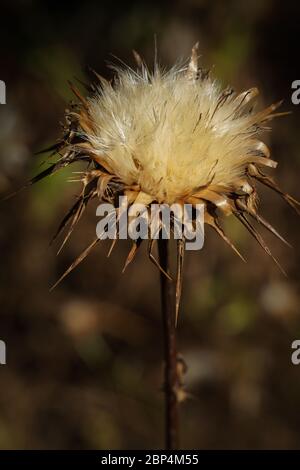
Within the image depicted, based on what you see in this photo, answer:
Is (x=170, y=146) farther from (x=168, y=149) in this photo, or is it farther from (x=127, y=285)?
(x=127, y=285)

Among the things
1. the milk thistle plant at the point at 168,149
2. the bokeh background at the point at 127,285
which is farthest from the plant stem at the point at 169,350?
the bokeh background at the point at 127,285

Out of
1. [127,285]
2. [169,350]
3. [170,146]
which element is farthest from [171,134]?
[127,285]

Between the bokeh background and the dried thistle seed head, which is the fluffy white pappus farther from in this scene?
the bokeh background

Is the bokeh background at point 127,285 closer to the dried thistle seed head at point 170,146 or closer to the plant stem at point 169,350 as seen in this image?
the plant stem at point 169,350

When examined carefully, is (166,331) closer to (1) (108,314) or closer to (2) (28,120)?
(1) (108,314)

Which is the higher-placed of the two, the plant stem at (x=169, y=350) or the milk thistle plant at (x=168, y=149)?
the milk thistle plant at (x=168, y=149)

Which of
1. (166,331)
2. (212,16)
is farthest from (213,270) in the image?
(166,331)
